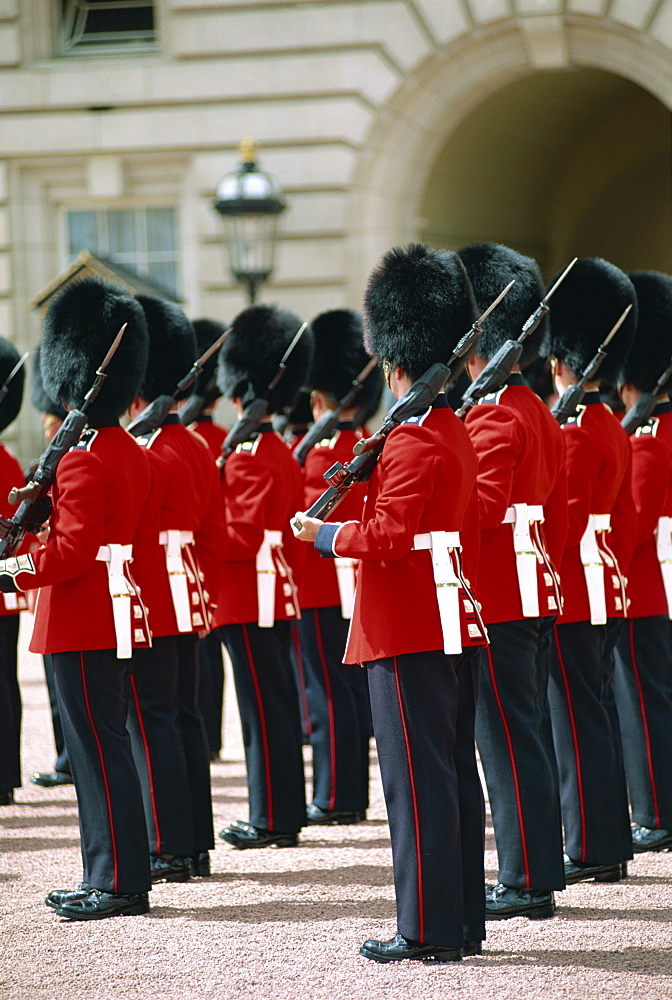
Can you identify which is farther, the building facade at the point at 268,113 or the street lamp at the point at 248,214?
the building facade at the point at 268,113

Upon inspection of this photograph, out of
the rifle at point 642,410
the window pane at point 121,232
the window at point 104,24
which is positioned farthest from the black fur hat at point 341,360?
the window at point 104,24

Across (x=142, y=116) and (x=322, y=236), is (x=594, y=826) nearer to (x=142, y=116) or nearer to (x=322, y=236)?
(x=322, y=236)

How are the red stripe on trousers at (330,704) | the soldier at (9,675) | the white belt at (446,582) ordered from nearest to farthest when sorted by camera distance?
the white belt at (446,582)
the red stripe on trousers at (330,704)
the soldier at (9,675)

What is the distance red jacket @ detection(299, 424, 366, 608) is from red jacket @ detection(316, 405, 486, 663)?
149cm

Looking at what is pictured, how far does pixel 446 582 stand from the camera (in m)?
3.14

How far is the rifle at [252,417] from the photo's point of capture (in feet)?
14.5

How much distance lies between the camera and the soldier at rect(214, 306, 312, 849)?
4.31 metres

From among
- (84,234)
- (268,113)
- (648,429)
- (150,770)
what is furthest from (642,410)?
(84,234)

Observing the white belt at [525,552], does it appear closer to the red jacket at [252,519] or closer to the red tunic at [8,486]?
the red jacket at [252,519]

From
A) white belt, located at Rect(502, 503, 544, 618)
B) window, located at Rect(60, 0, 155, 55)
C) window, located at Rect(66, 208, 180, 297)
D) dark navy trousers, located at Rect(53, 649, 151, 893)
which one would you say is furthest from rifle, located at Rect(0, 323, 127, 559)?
window, located at Rect(60, 0, 155, 55)

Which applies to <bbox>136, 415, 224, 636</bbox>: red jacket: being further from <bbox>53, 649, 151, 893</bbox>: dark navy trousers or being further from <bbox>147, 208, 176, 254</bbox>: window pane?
<bbox>147, 208, 176, 254</bbox>: window pane

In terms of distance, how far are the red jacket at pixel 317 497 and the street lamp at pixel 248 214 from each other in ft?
11.5

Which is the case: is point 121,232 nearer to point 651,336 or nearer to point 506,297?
point 651,336

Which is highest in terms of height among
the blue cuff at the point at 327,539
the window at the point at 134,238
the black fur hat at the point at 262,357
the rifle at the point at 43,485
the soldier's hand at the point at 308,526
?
the window at the point at 134,238
